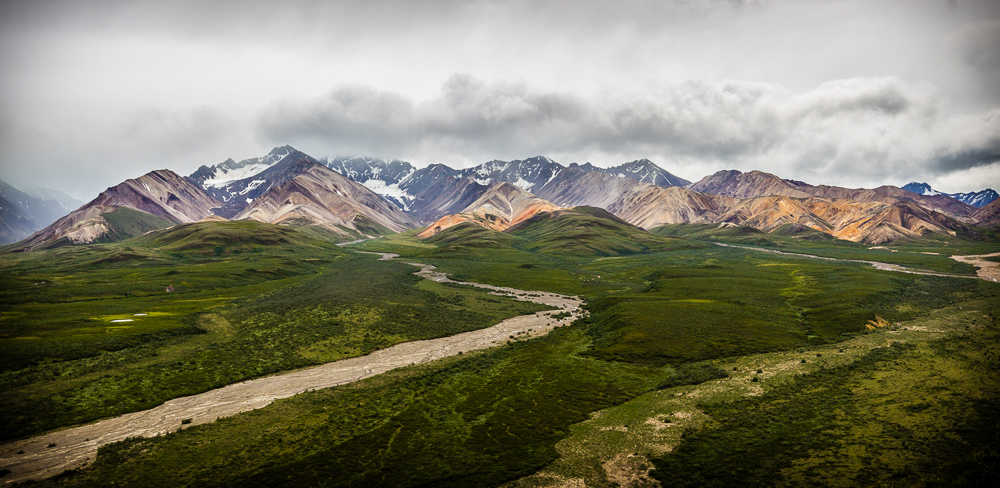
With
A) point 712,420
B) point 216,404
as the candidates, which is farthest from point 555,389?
point 216,404

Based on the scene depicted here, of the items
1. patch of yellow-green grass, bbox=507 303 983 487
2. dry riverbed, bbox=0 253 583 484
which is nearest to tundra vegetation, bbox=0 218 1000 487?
patch of yellow-green grass, bbox=507 303 983 487

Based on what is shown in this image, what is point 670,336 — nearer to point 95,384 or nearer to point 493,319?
point 493,319

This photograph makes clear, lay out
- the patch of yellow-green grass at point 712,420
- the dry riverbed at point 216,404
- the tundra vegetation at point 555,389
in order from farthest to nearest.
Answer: the dry riverbed at point 216,404 < the tundra vegetation at point 555,389 < the patch of yellow-green grass at point 712,420

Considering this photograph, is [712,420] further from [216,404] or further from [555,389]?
[216,404]

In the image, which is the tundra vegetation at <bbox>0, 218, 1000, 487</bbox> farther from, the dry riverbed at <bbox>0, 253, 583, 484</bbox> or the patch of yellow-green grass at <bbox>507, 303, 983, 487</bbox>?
the dry riverbed at <bbox>0, 253, 583, 484</bbox>

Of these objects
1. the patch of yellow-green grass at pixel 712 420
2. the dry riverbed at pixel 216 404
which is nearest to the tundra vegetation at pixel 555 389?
the patch of yellow-green grass at pixel 712 420

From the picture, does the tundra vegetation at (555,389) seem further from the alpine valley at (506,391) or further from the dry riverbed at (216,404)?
the dry riverbed at (216,404)
